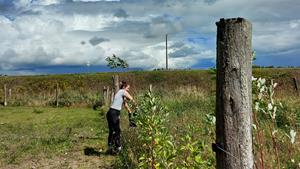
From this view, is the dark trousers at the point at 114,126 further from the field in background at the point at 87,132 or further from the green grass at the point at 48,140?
the green grass at the point at 48,140

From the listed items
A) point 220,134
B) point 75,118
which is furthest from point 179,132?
point 75,118

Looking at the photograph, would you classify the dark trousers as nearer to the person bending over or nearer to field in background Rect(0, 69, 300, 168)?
the person bending over

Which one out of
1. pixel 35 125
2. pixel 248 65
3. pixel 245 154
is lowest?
pixel 35 125

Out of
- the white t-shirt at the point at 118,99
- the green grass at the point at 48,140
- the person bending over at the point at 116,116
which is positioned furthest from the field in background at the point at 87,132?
the white t-shirt at the point at 118,99

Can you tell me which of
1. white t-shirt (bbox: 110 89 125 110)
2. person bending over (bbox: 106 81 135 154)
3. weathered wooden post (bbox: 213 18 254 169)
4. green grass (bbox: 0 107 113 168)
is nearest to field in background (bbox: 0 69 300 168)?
green grass (bbox: 0 107 113 168)

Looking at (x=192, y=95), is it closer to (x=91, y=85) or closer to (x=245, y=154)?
(x=245, y=154)

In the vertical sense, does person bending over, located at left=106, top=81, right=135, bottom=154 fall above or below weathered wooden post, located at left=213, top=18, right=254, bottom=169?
below

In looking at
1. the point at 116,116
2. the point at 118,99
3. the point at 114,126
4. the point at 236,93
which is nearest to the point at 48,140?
the point at 114,126

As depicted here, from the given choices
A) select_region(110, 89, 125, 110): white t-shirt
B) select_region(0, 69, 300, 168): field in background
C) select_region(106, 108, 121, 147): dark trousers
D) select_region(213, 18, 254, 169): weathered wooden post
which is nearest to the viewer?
select_region(213, 18, 254, 169): weathered wooden post

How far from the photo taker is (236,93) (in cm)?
351

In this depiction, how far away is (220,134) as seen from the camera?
11.7 feet

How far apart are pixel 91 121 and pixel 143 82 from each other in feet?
119

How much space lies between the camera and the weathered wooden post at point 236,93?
3496mm

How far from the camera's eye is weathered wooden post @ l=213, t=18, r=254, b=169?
3496 millimetres
